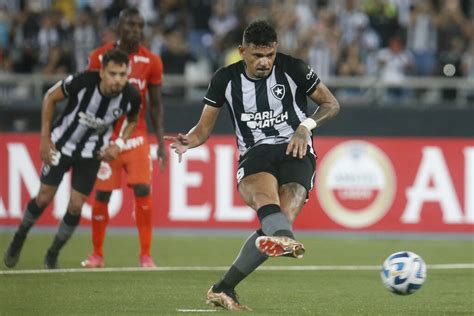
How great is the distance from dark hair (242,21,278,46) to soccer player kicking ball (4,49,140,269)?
292 centimetres

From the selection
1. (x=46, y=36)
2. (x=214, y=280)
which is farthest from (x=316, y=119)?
(x=46, y=36)

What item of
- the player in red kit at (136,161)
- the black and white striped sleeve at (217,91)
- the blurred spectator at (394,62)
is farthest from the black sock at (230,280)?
the blurred spectator at (394,62)

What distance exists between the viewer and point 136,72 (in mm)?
12445

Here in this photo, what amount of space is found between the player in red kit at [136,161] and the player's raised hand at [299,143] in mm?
3628

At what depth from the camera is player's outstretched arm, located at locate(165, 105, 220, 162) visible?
9125 mm

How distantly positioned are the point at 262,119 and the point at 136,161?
316 centimetres

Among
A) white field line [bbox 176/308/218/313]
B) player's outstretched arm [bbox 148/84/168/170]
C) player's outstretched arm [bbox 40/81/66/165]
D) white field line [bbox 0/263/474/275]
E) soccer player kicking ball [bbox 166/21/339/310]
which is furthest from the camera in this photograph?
player's outstretched arm [bbox 148/84/168/170]

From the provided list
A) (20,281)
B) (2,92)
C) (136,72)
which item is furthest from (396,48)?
(20,281)

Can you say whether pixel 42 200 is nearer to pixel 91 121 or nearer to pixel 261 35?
pixel 91 121

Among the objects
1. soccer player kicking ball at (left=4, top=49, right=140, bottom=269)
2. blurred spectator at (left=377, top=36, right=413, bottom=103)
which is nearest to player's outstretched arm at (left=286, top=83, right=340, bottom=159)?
soccer player kicking ball at (left=4, top=49, right=140, bottom=269)

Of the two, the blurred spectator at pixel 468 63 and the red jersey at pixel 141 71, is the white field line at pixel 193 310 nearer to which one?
the red jersey at pixel 141 71

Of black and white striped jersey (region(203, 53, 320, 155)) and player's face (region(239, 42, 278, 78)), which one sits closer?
player's face (region(239, 42, 278, 78))

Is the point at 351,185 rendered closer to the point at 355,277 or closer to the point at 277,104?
the point at 355,277

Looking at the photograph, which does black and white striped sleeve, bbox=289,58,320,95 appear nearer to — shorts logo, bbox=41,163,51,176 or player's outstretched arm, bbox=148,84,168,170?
player's outstretched arm, bbox=148,84,168,170
